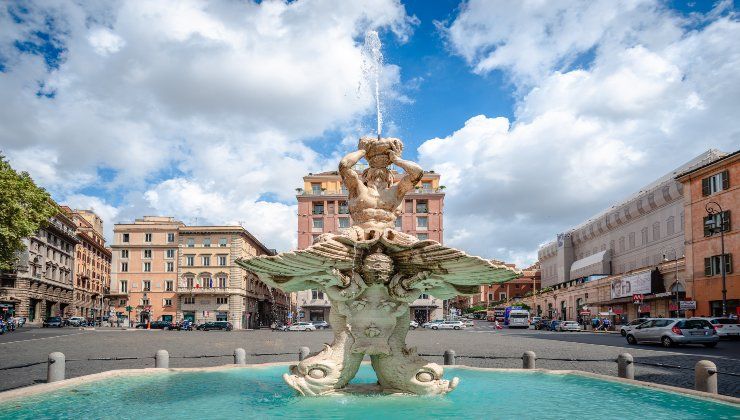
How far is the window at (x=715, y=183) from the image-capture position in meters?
37.8

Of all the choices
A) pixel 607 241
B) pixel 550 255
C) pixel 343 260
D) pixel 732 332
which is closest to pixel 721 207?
pixel 732 332

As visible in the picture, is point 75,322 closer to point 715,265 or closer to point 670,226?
point 715,265

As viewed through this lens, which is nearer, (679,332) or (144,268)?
(679,332)

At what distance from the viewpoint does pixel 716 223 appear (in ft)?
127

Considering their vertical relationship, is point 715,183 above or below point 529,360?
above

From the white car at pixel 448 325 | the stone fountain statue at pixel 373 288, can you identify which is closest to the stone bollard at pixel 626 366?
the stone fountain statue at pixel 373 288

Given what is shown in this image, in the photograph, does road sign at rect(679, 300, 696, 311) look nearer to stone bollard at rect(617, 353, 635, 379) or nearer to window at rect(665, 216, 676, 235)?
window at rect(665, 216, 676, 235)

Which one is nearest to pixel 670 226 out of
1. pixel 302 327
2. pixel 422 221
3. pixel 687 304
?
pixel 687 304

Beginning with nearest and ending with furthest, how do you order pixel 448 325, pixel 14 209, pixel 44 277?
pixel 14 209 < pixel 448 325 < pixel 44 277

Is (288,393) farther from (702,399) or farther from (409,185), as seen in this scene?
(702,399)

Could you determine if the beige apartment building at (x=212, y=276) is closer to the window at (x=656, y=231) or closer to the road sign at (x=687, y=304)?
the window at (x=656, y=231)

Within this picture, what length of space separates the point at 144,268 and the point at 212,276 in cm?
1049

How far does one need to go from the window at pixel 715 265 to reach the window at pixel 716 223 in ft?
5.60

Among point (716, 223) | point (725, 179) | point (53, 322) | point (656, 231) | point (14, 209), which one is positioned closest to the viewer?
point (14, 209)
